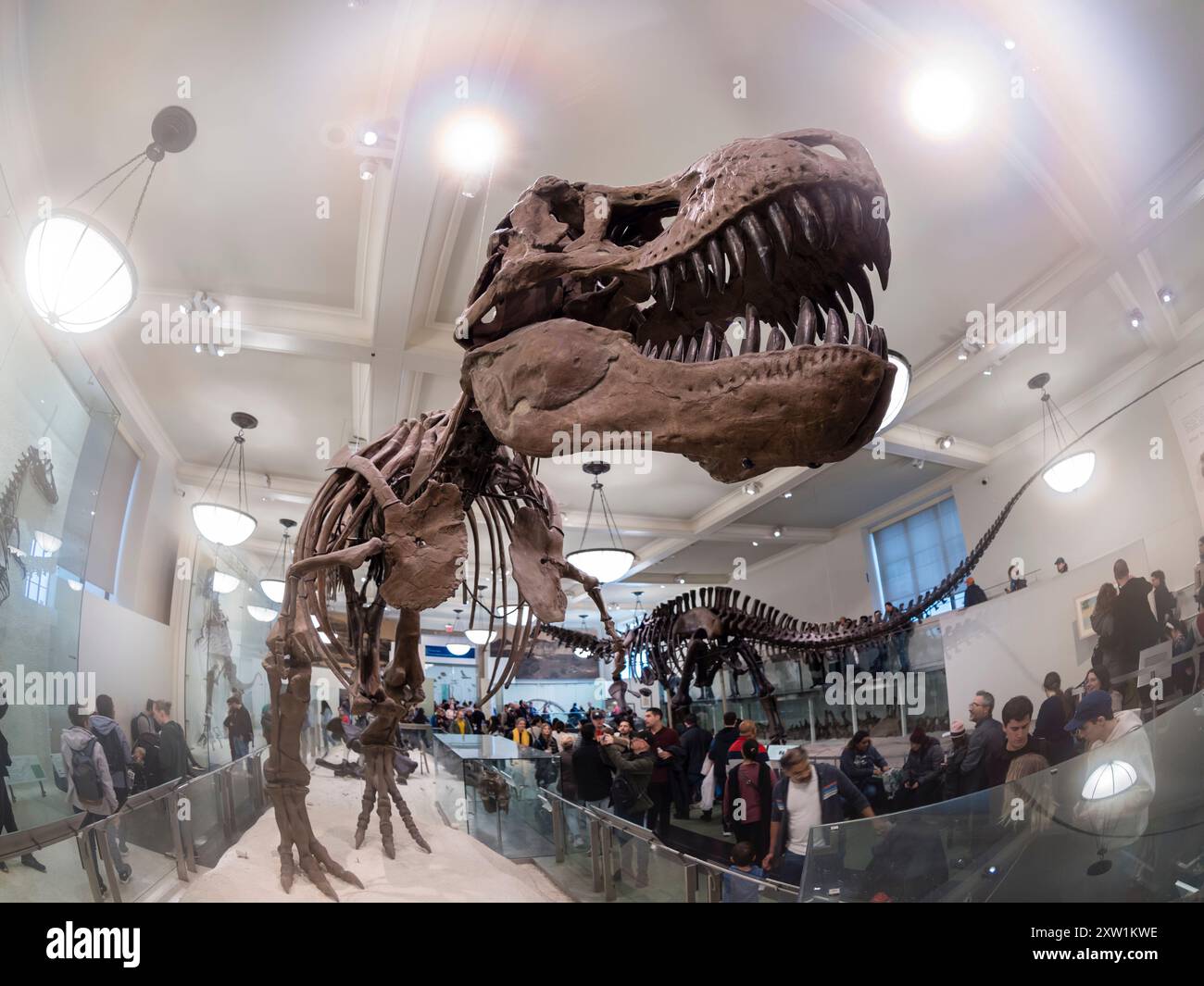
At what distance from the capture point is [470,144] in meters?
3.92

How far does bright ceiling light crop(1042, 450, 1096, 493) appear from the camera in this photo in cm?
579

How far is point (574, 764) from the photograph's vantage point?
4.89 meters

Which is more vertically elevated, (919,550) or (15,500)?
(15,500)

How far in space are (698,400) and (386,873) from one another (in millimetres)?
3477

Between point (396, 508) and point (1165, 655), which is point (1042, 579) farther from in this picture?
point (396, 508)

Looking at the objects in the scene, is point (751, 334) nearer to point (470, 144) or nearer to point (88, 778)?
point (470, 144)

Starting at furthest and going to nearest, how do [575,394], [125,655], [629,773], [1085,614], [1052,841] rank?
[1085,614], [629,773], [125,655], [1052,841], [575,394]

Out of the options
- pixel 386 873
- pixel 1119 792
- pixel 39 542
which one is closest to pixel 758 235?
pixel 1119 792

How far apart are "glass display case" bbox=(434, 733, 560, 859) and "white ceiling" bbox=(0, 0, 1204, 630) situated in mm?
3411

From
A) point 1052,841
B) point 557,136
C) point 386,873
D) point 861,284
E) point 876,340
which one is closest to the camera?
point 876,340

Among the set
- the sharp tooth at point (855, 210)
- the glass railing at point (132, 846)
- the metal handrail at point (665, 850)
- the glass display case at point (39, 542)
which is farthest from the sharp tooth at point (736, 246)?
the glass railing at point (132, 846)

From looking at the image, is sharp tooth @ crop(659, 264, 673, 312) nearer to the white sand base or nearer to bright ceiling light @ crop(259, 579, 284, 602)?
the white sand base

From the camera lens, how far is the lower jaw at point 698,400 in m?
1.19
